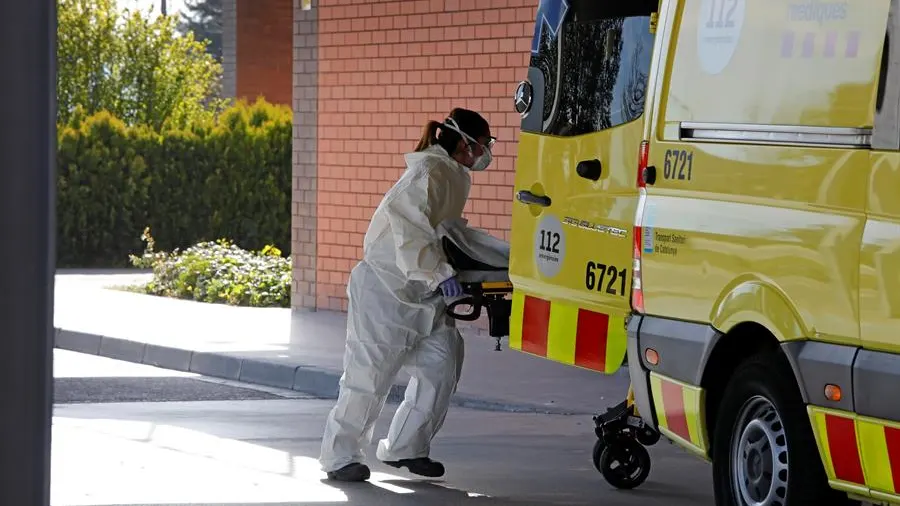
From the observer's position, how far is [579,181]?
750 centimetres

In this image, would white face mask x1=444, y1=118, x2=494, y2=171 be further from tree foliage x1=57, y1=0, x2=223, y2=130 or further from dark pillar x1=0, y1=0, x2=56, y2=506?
tree foliage x1=57, y1=0, x2=223, y2=130

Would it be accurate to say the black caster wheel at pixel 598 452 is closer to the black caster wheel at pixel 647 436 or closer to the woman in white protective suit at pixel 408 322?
the black caster wheel at pixel 647 436

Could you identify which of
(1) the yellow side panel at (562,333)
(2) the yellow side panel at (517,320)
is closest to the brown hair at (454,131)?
(2) the yellow side panel at (517,320)

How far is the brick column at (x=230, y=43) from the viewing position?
3125 centimetres

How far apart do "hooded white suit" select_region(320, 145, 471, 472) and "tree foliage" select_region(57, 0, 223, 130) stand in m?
19.7

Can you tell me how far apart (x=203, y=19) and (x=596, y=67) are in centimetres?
5786

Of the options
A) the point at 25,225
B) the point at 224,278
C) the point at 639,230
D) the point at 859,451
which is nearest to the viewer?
the point at 25,225

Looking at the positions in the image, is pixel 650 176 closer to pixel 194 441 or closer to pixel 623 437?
pixel 623 437

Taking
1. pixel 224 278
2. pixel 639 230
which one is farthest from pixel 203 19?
pixel 639 230

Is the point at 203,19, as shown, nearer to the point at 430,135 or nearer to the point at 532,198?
the point at 430,135

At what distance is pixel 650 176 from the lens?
651 centimetres

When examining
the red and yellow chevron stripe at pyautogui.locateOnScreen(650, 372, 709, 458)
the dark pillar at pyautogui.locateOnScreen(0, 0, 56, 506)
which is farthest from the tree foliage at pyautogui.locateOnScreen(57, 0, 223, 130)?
the dark pillar at pyautogui.locateOnScreen(0, 0, 56, 506)

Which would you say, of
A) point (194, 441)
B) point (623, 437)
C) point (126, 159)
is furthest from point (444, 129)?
point (126, 159)

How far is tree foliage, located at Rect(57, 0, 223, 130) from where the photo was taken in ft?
90.3
